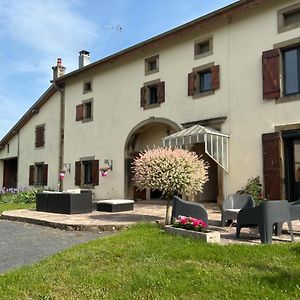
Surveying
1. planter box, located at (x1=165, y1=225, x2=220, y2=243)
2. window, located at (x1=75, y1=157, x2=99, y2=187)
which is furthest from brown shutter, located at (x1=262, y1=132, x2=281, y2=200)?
window, located at (x1=75, y1=157, x2=99, y2=187)

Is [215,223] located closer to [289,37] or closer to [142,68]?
[289,37]

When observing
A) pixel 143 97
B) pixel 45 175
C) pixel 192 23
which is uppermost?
pixel 192 23

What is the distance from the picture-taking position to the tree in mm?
7715

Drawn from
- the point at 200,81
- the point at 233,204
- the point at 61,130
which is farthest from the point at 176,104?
the point at 61,130

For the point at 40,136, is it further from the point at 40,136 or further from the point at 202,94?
the point at 202,94

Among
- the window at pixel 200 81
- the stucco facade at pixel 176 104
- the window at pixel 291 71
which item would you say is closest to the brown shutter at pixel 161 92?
the stucco facade at pixel 176 104

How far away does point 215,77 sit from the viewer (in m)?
13.1

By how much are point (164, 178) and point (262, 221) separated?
2286 millimetres

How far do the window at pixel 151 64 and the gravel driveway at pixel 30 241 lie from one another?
8.58 m

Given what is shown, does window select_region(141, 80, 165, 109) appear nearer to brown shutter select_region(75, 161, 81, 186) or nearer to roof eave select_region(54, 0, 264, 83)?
roof eave select_region(54, 0, 264, 83)

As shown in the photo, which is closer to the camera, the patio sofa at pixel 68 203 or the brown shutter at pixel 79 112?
the patio sofa at pixel 68 203

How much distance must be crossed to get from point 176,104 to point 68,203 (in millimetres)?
5886

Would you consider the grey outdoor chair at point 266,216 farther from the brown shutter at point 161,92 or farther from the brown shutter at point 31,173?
the brown shutter at point 31,173

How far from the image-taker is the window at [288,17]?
11195 mm
